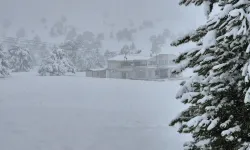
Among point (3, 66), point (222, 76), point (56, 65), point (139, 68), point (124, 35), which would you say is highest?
point (124, 35)

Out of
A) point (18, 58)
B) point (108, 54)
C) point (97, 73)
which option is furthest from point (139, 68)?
point (18, 58)

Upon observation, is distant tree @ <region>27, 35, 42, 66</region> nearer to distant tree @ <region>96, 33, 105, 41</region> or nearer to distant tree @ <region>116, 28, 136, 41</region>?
distant tree @ <region>96, 33, 105, 41</region>

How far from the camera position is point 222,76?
364 cm

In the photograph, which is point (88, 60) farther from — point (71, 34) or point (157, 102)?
→ point (157, 102)

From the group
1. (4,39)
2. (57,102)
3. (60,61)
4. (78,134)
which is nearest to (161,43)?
(60,61)

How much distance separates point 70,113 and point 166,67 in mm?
30821

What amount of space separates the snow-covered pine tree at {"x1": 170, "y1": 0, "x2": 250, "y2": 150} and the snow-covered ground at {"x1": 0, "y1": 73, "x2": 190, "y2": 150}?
8.47 metres

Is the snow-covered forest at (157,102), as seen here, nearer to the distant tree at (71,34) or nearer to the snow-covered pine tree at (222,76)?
the snow-covered pine tree at (222,76)

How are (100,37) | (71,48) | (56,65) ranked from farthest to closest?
1. (100,37)
2. (71,48)
3. (56,65)

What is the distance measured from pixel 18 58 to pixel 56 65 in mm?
9544

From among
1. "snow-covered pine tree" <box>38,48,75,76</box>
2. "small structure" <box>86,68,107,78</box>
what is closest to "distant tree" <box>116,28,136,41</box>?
"small structure" <box>86,68,107,78</box>

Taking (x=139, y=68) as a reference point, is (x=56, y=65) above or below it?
above

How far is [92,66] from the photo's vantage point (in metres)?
57.7

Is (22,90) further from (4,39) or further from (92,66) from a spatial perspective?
(92,66)
